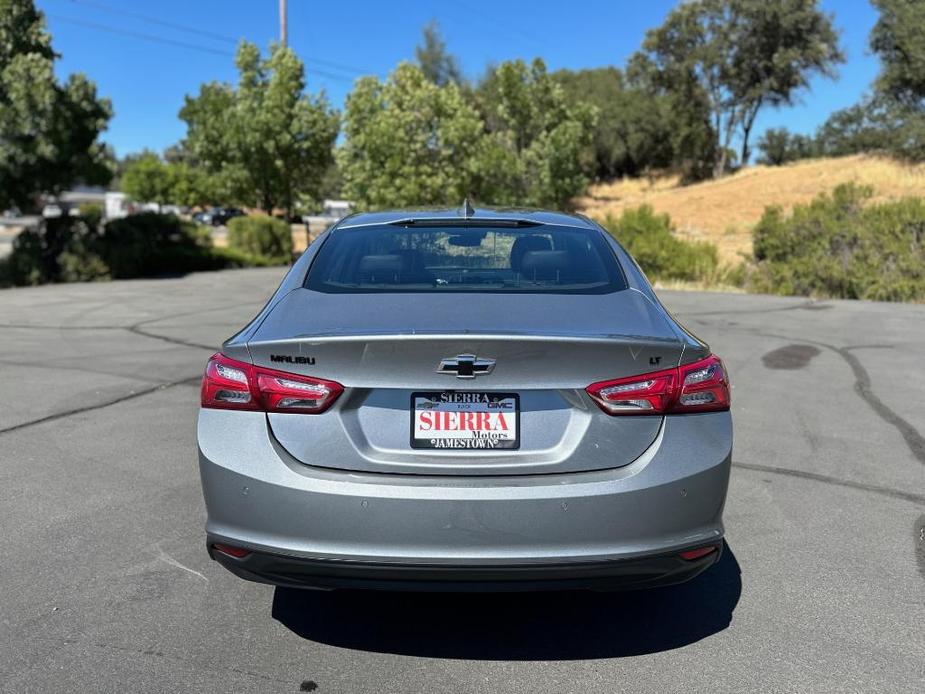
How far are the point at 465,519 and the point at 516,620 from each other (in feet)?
3.15

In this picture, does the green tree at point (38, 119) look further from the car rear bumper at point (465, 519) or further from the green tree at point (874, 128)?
the green tree at point (874, 128)

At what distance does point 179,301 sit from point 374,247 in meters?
13.0

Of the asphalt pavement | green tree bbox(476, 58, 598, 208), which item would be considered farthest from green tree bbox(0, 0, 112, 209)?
green tree bbox(476, 58, 598, 208)

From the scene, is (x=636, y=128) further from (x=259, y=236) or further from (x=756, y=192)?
(x=259, y=236)

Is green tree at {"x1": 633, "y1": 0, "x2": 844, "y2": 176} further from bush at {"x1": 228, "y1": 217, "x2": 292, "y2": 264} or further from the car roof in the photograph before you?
the car roof

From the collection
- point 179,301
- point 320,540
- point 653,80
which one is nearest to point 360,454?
point 320,540

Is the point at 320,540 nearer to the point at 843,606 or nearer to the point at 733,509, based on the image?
the point at 843,606

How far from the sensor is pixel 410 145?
1012 inches

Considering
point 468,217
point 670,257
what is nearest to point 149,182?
point 670,257

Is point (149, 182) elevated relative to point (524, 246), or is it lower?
elevated

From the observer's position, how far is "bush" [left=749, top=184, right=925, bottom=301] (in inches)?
670

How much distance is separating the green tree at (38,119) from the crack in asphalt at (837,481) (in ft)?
57.6

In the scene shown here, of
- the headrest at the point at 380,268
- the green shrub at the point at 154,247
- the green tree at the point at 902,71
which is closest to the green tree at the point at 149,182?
the green shrub at the point at 154,247

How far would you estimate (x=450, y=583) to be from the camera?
2.86 meters
